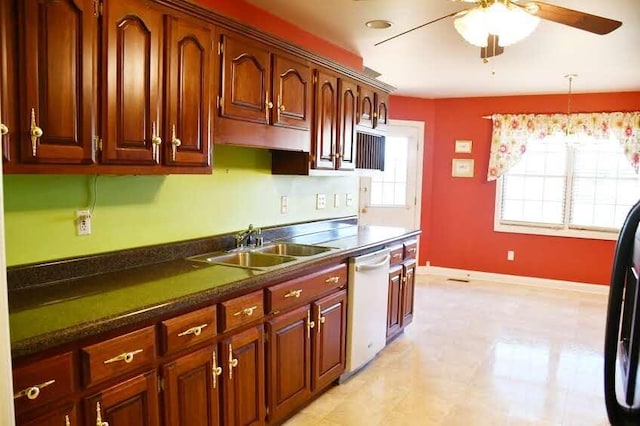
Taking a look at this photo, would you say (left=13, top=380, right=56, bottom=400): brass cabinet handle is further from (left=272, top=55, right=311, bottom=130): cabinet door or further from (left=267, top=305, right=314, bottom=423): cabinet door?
(left=272, top=55, right=311, bottom=130): cabinet door

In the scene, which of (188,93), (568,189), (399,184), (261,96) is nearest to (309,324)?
(261,96)

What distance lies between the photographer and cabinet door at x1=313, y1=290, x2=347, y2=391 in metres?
2.98

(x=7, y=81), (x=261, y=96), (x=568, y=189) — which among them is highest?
(x=261, y=96)

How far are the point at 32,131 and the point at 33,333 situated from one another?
26.7 inches

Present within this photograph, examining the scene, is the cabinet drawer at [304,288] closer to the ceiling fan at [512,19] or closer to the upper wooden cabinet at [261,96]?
the upper wooden cabinet at [261,96]

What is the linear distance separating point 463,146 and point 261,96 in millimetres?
4651

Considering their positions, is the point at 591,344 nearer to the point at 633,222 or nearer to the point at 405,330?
the point at 405,330

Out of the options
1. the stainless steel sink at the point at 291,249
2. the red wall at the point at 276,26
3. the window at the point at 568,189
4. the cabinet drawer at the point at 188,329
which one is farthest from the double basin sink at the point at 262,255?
the window at the point at 568,189

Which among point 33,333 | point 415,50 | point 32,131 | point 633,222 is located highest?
point 415,50

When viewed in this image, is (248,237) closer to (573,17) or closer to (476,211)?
(573,17)

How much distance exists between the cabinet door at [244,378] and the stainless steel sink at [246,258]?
22.1 inches

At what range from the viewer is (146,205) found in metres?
2.58

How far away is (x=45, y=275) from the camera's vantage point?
6.84ft

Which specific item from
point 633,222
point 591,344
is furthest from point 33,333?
point 591,344
